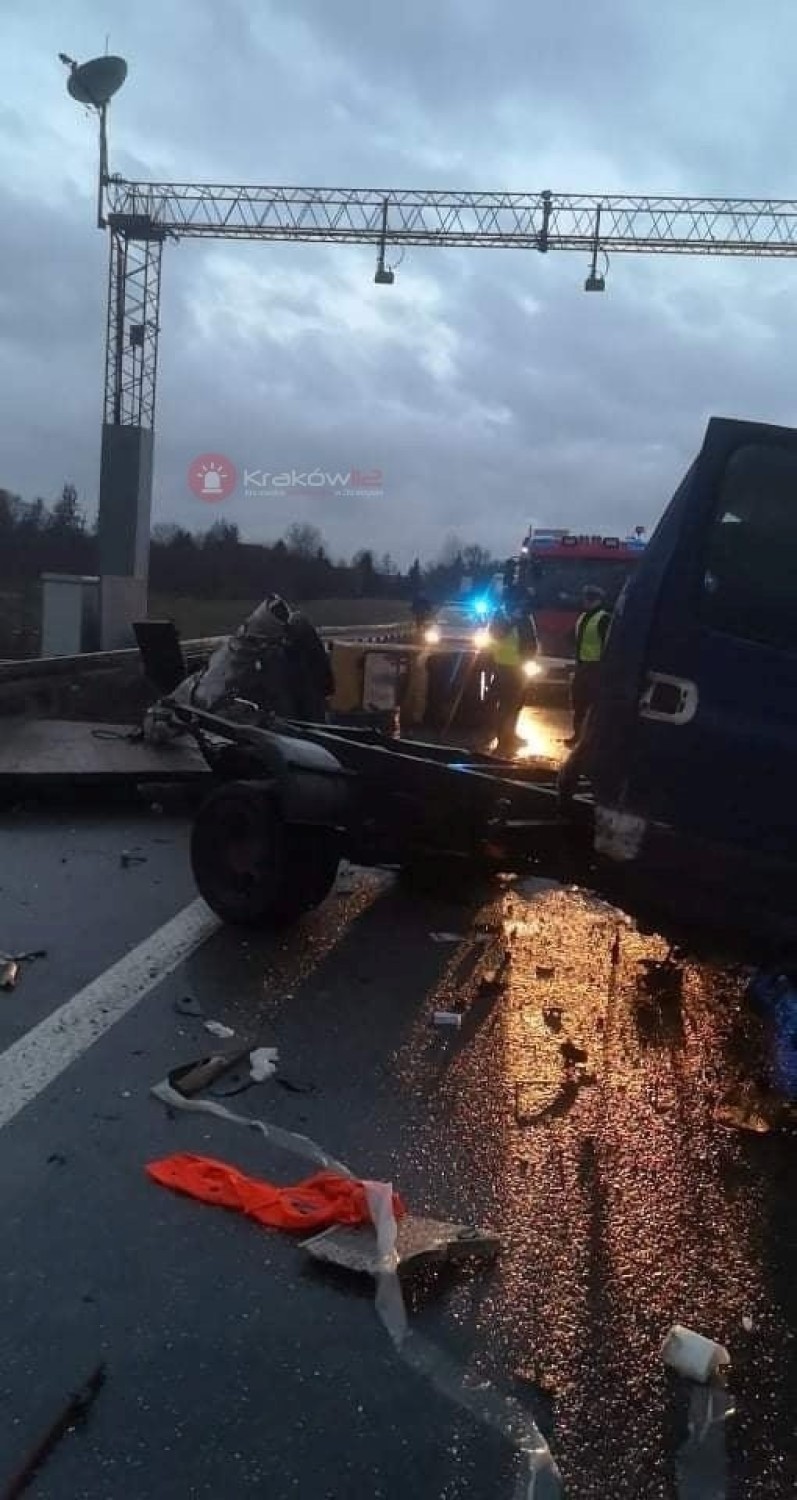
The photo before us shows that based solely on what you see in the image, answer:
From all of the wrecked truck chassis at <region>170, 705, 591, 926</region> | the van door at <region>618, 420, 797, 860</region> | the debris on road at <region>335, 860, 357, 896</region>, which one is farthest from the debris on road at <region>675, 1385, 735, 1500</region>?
the debris on road at <region>335, 860, 357, 896</region>

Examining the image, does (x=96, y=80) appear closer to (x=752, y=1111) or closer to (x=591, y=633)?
(x=591, y=633)

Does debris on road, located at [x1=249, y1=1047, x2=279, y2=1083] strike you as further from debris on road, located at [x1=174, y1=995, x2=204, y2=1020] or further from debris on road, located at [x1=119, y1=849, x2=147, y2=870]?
debris on road, located at [x1=119, y1=849, x2=147, y2=870]

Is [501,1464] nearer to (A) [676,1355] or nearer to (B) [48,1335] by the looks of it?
(A) [676,1355]

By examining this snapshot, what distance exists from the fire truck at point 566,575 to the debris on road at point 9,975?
49.7 feet

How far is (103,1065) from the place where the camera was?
4.57 metres

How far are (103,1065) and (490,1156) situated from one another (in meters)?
1.49

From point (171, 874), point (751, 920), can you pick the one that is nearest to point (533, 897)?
point (171, 874)

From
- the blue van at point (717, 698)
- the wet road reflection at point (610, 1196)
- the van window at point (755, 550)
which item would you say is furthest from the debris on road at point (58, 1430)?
the van window at point (755, 550)

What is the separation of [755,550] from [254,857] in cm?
308

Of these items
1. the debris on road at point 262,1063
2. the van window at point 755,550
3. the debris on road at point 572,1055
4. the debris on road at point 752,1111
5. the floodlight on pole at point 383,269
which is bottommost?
the debris on road at point 262,1063

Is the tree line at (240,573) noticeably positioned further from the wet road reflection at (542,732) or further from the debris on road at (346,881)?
the debris on road at (346,881)

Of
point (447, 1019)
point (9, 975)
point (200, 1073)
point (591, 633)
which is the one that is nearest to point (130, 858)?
point (9, 975)

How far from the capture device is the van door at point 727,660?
13.6ft

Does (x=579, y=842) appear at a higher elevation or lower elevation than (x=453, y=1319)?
higher
